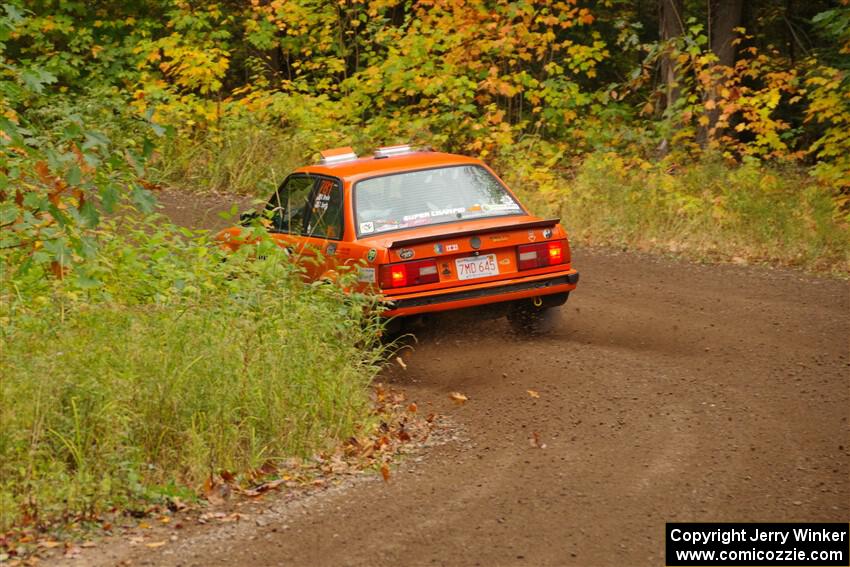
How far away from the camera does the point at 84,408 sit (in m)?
6.27

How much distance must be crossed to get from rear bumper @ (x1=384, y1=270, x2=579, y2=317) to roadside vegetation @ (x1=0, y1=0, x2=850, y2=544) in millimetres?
436

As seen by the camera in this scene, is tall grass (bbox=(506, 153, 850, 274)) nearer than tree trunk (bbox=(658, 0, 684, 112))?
Yes

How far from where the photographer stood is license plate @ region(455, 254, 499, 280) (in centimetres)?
918

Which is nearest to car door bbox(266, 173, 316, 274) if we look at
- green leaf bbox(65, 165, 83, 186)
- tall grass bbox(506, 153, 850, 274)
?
green leaf bbox(65, 165, 83, 186)

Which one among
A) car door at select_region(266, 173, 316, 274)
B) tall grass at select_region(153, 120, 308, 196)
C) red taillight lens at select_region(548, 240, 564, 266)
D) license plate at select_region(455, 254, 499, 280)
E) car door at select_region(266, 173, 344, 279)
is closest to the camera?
license plate at select_region(455, 254, 499, 280)

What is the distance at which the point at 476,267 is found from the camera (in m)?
9.23

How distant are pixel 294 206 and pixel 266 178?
860 centimetres

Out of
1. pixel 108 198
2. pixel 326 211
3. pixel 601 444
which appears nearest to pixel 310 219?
pixel 326 211

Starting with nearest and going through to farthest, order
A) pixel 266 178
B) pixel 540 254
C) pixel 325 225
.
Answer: pixel 540 254 → pixel 325 225 → pixel 266 178

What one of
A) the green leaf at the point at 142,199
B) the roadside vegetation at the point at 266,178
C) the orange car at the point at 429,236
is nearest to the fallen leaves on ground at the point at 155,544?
the roadside vegetation at the point at 266,178

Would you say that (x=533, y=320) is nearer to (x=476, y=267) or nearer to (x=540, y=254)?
(x=540, y=254)

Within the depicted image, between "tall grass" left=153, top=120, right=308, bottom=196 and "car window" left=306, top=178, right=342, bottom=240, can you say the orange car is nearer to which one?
"car window" left=306, top=178, right=342, bottom=240

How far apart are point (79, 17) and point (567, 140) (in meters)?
10.9

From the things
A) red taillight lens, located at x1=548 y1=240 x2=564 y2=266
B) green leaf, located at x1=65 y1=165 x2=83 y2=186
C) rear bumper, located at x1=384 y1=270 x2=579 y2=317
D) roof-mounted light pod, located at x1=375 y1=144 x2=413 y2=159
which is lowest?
rear bumper, located at x1=384 y1=270 x2=579 y2=317
